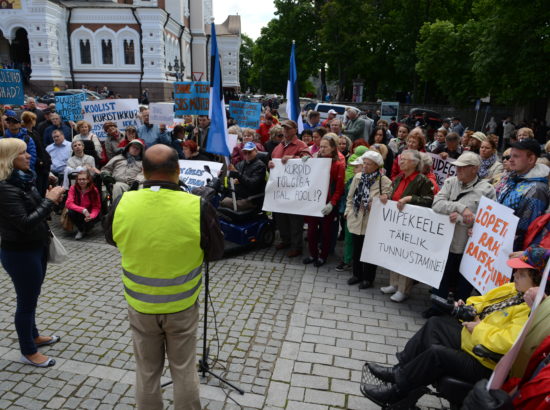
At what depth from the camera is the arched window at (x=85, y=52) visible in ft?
134

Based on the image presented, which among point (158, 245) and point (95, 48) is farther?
point (95, 48)

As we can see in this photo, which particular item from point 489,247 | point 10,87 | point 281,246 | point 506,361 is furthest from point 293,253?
point 10,87

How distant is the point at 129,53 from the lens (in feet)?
136

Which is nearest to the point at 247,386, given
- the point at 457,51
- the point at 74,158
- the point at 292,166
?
the point at 292,166

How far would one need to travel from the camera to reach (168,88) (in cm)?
4228

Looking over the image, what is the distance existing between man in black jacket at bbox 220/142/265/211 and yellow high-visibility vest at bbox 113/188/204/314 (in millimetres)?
4181

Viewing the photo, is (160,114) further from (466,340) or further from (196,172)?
(466,340)

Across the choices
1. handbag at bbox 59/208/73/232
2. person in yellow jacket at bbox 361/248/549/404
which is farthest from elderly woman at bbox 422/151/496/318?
handbag at bbox 59/208/73/232

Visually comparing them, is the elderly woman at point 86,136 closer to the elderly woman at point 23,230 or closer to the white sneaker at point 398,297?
the elderly woman at point 23,230

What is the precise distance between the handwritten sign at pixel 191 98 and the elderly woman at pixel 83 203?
2.51 m

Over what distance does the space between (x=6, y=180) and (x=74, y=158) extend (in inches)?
197

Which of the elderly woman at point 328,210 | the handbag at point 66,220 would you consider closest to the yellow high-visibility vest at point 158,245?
the elderly woman at point 328,210

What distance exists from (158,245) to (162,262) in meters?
0.12

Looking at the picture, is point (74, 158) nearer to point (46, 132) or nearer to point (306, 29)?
point (46, 132)
